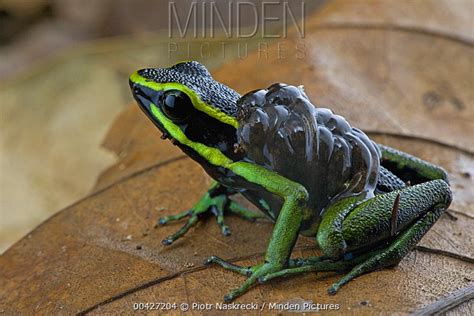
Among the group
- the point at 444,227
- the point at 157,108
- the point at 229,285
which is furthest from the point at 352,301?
the point at 157,108

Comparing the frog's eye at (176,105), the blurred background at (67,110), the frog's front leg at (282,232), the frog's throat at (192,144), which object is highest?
the frog's eye at (176,105)

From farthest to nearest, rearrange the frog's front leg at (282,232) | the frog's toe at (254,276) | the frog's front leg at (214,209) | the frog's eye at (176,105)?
1. the frog's front leg at (214,209)
2. the frog's eye at (176,105)
3. the frog's front leg at (282,232)
4. the frog's toe at (254,276)

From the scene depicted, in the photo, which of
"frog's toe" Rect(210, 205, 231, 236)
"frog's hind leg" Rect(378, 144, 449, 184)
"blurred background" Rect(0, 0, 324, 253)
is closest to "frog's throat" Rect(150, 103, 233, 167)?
"frog's toe" Rect(210, 205, 231, 236)

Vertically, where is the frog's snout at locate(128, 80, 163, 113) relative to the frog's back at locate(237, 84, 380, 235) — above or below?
above

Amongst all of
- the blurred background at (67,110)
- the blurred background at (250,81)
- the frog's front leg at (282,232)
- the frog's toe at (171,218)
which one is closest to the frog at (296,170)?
the frog's front leg at (282,232)

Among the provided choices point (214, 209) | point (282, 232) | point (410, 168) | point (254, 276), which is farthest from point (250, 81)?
point (254, 276)

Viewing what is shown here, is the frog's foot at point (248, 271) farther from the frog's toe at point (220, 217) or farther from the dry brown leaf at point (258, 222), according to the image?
the frog's toe at point (220, 217)

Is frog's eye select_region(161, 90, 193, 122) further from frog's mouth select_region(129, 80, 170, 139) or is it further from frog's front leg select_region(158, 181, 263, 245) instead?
frog's front leg select_region(158, 181, 263, 245)
